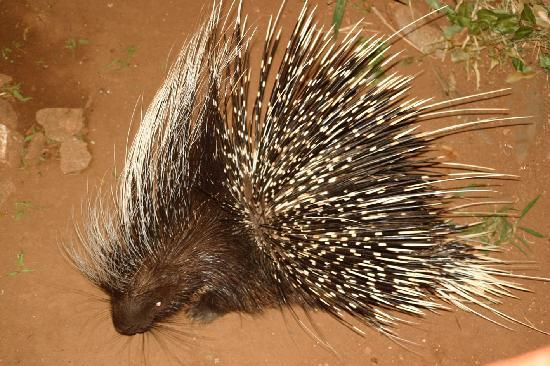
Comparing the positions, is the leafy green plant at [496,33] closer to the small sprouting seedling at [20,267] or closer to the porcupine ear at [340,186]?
the porcupine ear at [340,186]

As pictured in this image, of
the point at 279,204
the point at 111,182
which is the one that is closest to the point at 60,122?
the point at 111,182

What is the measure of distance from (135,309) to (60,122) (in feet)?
3.16

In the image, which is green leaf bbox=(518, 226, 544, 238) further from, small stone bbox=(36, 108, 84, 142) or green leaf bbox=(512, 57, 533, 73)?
small stone bbox=(36, 108, 84, 142)

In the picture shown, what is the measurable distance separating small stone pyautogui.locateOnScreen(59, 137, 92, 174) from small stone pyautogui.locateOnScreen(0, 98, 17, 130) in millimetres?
261

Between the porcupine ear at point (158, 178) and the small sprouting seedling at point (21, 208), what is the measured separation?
31 centimetres

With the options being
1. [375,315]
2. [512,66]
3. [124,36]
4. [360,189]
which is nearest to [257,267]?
[375,315]

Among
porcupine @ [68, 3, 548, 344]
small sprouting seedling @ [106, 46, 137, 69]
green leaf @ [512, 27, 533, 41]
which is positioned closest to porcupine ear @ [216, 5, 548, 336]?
porcupine @ [68, 3, 548, 344]

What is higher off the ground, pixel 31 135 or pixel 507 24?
pixel 31 135

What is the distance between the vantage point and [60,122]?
240 centimetres

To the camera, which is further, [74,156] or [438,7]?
[438,7]

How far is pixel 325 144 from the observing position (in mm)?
1730

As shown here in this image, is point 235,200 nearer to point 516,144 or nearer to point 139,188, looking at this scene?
point 139,188

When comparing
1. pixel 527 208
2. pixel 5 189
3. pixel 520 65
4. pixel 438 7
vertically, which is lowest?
pixel 527 208

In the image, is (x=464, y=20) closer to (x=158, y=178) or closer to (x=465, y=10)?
(x=465, y=10)
